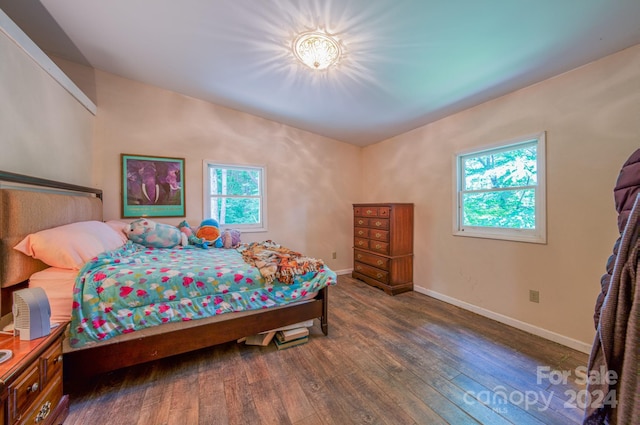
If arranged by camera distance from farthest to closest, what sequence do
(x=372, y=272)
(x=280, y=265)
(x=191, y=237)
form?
(x=372, y=272) < (x=191, y=237) < (x=280, y=265)

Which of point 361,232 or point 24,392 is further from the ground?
point 361,232

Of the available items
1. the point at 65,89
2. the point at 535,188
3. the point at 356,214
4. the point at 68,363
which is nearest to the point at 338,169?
the point at 356,214

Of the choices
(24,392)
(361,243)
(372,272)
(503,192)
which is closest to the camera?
(24,392)

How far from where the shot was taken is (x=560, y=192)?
2.09 meters

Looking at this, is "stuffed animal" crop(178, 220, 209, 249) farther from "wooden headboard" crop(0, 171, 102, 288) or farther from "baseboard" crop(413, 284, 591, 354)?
"baseboard" crop(413, 284, 591, 354)

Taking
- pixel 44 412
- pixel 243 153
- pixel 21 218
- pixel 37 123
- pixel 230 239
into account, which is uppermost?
pixel 243 153

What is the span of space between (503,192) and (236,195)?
326 centimetres

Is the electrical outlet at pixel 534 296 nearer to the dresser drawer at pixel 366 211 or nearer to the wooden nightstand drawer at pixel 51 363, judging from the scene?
the dresser drawer at pixel 366 211

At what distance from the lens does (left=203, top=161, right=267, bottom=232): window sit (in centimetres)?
336

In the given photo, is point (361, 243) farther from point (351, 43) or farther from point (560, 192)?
point (351, 43)

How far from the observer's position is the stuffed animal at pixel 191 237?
2.82m

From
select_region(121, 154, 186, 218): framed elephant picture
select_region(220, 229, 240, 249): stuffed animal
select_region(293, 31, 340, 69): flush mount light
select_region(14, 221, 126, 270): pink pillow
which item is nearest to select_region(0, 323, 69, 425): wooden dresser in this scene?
select_region(14, 221, 126, 270): pink pillow

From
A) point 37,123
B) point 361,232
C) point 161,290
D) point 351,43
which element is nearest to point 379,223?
point 361,232

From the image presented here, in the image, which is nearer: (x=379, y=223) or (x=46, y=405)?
(x=46, y=405)
